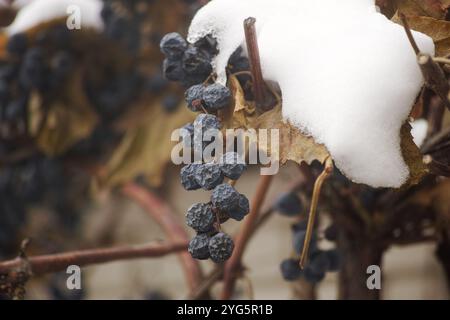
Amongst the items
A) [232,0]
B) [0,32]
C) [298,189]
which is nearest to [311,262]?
[298,189]

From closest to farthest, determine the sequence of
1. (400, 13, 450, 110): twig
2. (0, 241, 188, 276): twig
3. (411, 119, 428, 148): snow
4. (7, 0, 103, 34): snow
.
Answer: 1. (400, 13, 450, 110): twig
2. (0, 241, 188, 276): twig
3. (411, 119, 428, 148): snow
4. (7, 0, 103, 34): snow

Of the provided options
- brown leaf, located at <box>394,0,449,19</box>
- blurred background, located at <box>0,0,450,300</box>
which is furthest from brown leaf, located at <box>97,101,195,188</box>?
brown leaf, located at <box>394,0,449,19</box>

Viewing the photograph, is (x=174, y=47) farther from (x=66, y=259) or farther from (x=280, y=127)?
(x=66, y=259)

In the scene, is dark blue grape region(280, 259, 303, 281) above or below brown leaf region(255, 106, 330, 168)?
below

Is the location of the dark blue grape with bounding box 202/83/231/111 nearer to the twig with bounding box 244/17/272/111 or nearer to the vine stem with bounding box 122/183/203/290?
the twig with bounding box 244/17/272/111
